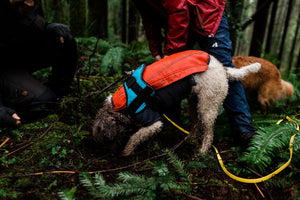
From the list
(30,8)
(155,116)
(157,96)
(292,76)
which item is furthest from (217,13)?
(292,76)

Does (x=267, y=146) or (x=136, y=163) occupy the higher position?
(x=267, y=146)

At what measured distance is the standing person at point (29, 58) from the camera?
2918mm

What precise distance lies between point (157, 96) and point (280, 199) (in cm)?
176

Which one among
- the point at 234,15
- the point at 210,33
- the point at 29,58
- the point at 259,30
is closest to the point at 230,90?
the point at 210,33

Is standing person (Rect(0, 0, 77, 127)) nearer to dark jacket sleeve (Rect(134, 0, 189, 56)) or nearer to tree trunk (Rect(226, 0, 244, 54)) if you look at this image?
dark jacket sleeve (Rect(134, 0, 189, 56))

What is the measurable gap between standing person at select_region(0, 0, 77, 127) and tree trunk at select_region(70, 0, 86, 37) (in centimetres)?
260

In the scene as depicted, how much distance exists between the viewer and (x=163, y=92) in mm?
2570

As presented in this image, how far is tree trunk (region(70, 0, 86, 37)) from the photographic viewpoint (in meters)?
5.77

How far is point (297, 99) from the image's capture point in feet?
15.3

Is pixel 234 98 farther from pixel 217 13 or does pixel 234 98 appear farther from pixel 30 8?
pixel 30 8

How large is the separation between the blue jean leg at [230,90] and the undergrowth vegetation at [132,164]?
26 cm

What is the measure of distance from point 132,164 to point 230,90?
188 cm

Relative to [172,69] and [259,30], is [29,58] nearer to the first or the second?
[172,69]

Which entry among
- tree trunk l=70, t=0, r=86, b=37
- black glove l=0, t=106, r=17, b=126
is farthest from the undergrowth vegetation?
tree trunk l=70, t=0, r=86, b=37
